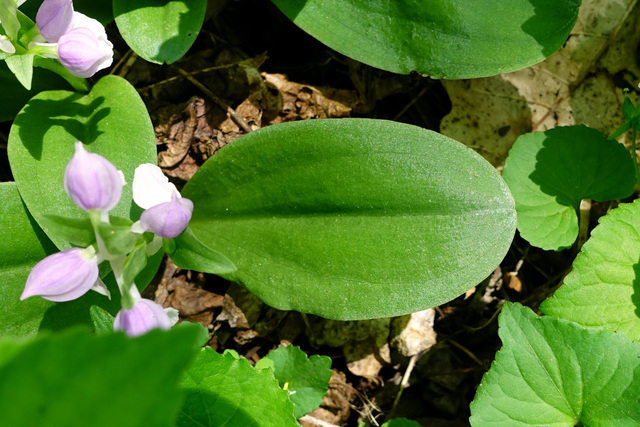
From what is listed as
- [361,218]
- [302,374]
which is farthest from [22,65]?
[302,374]

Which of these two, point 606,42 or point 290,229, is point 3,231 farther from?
point 606,42

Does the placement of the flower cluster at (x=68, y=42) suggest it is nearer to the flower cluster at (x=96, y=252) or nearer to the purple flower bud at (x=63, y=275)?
the flower cluster at (x=96, y=252)

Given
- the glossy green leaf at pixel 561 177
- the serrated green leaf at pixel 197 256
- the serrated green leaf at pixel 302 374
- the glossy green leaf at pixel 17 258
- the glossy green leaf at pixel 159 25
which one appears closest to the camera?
the serrated green leaf at pixel 197 256

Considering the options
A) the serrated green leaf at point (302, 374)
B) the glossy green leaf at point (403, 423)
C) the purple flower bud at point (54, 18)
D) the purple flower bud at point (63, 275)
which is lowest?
the glossy green leaf at point (403, 423)

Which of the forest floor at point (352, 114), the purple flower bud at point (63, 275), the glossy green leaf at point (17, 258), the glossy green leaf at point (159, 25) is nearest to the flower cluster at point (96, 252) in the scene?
the purple flower bud at point (63, 275)

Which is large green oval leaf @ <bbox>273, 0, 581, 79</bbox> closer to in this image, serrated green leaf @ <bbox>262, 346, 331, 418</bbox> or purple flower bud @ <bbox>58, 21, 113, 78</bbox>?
purple flower bud @ <bbox>58, 21, 113, 78</bbox>

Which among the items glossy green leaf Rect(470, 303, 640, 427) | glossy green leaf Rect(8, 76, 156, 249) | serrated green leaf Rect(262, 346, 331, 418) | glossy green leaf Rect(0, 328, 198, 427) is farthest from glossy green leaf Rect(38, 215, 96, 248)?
glossy green leaf Rect(470, 303, 640, 427)
